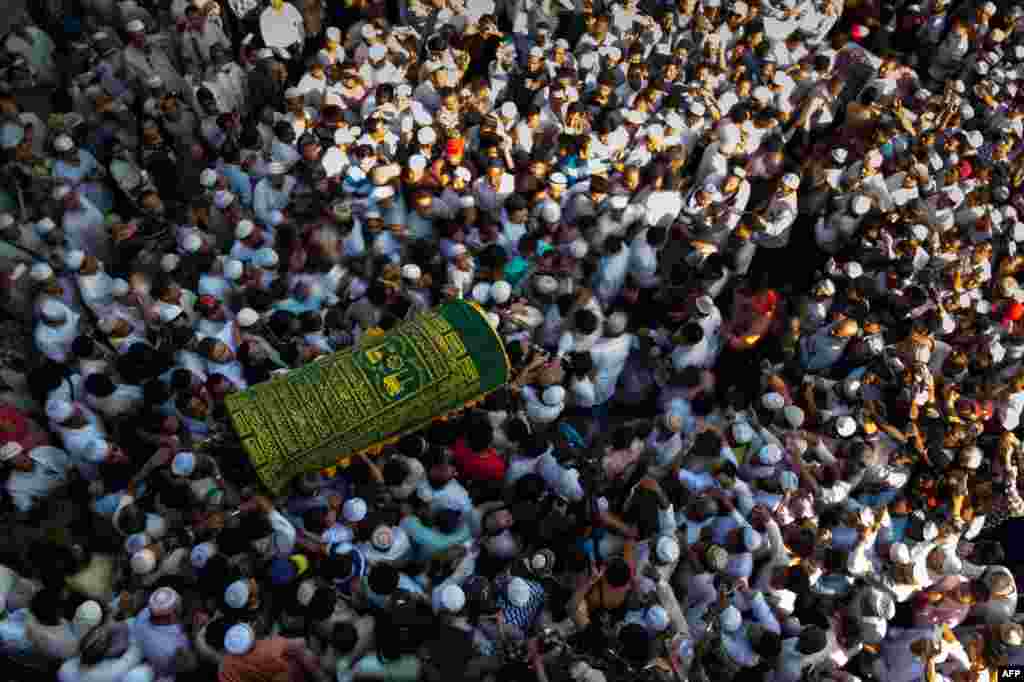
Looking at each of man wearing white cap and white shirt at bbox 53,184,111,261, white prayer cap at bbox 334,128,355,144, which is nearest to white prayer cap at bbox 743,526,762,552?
white prayer cap at bbox 334,128,355,144

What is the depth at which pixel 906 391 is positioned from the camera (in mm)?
5203

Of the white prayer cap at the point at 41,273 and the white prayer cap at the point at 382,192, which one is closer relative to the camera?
the white prayer cap at the point at 41,273

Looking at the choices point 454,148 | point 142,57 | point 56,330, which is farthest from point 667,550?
point 142,57

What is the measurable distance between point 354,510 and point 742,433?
2.43 metres

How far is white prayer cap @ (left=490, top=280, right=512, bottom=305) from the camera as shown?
5145 mm

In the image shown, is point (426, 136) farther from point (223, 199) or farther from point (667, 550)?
point (667, 550)

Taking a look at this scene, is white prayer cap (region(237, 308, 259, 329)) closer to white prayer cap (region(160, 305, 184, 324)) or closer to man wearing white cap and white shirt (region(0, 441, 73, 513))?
white prayer cap (region(160, 305, 184, 324))

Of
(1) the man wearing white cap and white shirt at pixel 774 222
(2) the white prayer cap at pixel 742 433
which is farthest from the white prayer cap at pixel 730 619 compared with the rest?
(1) the man wearing white cap and white shirt at pixel 774 222

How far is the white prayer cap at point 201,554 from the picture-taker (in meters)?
3.98

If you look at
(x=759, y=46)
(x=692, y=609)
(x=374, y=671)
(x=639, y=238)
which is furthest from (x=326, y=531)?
(x=759, y=46)

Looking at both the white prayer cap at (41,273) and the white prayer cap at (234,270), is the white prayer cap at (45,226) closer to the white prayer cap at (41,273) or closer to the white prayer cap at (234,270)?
the white prayer cap at (41,273)

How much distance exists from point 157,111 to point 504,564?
4381 mm

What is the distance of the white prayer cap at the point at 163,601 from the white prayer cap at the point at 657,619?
2.44 m

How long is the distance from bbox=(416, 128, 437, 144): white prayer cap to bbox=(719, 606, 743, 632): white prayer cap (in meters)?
3.79
